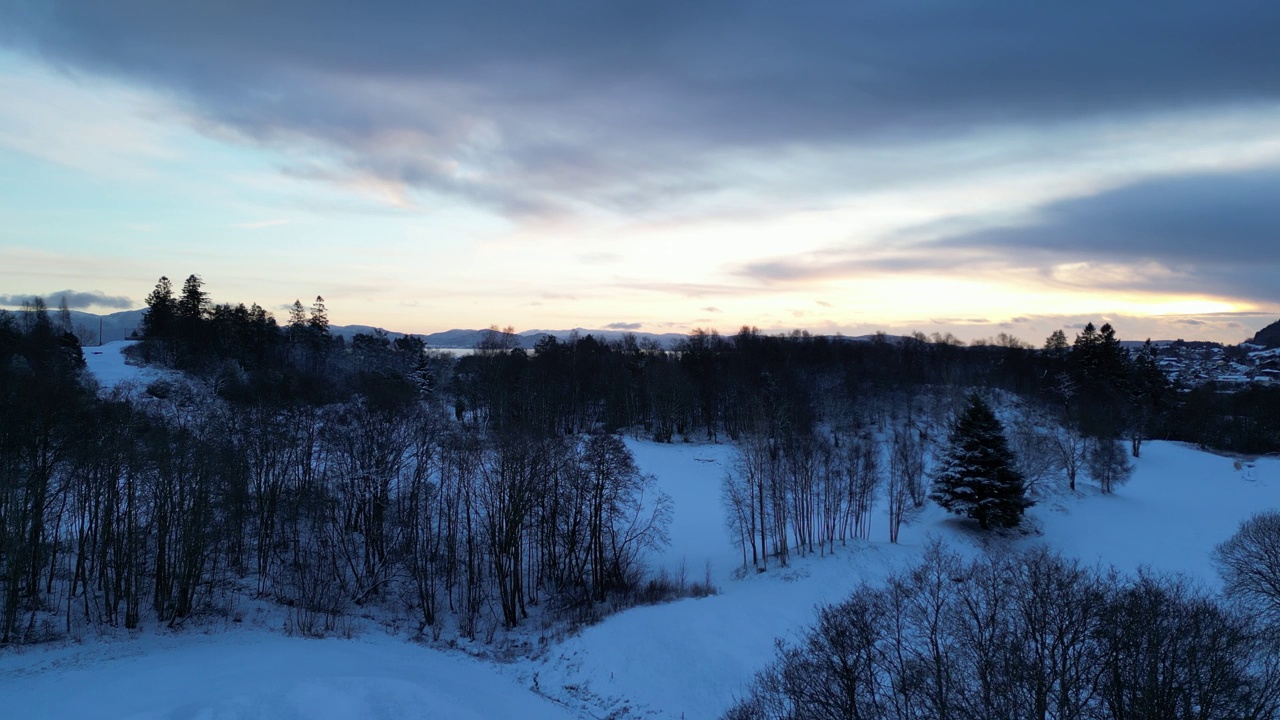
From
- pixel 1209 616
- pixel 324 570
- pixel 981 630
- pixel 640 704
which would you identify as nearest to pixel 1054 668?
pixel 981 630

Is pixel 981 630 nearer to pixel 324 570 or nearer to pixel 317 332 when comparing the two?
pixel 324 570

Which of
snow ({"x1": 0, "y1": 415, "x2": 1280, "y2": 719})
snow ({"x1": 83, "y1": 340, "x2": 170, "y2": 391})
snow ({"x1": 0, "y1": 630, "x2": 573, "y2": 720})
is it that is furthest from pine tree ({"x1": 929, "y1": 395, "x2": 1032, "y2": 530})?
snow ({"x1": 83, "y1": 340, "x2": 170, "y2": 391})

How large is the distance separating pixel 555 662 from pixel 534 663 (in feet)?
3.54

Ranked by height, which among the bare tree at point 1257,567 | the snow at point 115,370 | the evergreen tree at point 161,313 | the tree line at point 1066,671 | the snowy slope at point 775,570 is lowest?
the snowy slope at point 775,570

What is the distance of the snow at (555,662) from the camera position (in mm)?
19453

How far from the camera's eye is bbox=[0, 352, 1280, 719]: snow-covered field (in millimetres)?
19391

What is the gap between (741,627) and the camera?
2739cm

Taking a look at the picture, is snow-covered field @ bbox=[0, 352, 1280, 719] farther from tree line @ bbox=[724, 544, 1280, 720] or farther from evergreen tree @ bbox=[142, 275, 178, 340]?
evergreen tree @ bbox=[142, 275, 178, 340]

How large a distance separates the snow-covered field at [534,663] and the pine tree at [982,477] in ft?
6.87

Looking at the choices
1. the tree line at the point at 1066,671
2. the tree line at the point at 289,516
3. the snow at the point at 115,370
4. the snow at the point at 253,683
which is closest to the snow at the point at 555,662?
the snow at the point at 253,683

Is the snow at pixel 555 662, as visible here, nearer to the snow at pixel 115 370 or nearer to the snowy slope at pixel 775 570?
the snowy slope at pixel 775 570

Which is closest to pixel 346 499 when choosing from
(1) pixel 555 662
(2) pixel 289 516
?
(2) pixel 289 516

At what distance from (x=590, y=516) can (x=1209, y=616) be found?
28.1 meters

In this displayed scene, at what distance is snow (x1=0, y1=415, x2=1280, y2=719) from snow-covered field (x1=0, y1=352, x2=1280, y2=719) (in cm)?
7
